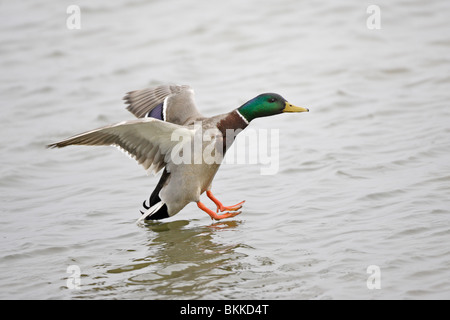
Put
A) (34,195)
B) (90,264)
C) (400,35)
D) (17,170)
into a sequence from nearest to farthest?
(90,264)
(34,195)
(17,170)
(400,35)

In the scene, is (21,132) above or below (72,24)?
below

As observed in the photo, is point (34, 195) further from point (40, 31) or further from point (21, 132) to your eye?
point (40, 31)

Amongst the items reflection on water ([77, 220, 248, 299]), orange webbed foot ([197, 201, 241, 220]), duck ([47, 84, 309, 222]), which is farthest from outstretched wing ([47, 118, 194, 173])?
reflection on water ([77, 220, 248, 299])

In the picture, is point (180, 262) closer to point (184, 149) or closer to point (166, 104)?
point (184, 149)

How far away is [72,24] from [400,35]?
6.54 meters

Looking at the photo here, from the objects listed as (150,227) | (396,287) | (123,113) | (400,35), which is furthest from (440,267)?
(400,35)

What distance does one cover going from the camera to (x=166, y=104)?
22.5 feet

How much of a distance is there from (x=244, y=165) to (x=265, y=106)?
1449mm

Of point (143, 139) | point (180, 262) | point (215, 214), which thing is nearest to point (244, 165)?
point (215, 214)

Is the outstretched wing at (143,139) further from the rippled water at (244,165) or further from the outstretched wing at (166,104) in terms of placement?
the rippled water at (244,165)

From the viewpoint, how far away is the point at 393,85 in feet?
31.2

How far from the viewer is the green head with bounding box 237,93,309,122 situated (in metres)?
6.40

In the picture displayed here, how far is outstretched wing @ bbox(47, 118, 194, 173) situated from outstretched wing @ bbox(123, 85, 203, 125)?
1.76 feet

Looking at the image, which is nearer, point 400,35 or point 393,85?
point 393,85
